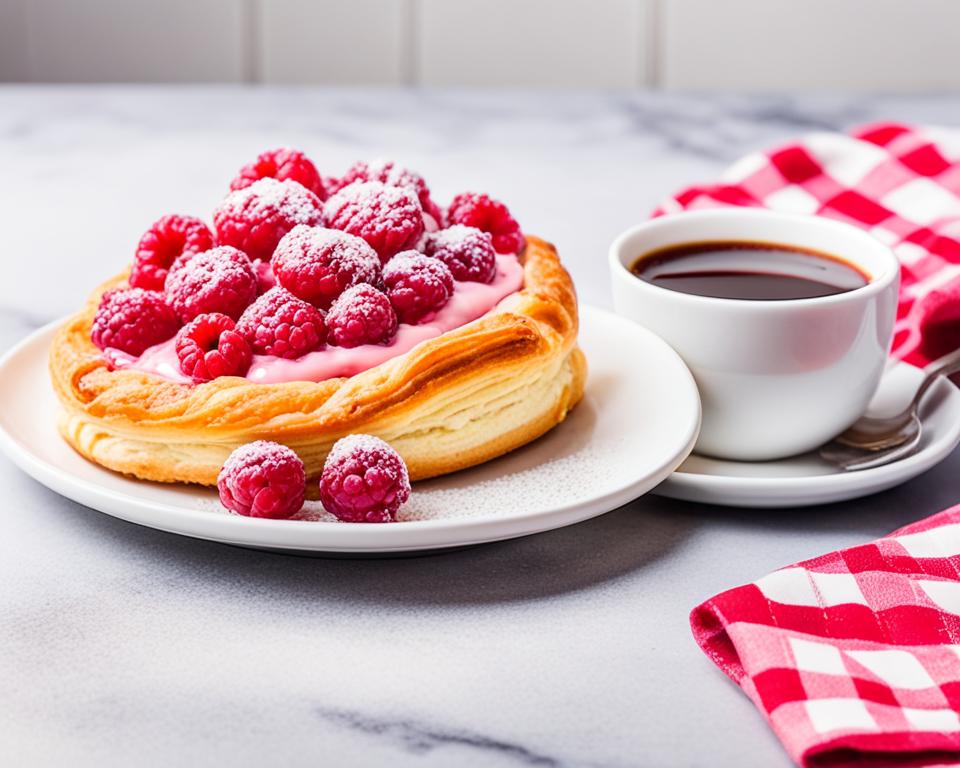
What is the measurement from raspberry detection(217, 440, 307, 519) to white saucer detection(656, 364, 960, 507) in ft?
1.29

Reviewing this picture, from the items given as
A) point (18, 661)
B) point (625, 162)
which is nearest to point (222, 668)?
point (18, 661)

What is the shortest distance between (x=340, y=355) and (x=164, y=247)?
29 cm

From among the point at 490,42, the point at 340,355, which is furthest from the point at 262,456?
the point at 490,42

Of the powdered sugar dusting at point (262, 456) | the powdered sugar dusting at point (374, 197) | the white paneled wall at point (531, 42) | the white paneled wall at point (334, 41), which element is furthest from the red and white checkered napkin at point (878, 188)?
the white paneled wall at point (334, 41)

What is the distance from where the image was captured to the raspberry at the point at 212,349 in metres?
1.22

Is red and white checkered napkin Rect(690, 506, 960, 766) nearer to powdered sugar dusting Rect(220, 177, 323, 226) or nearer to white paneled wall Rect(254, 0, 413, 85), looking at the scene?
powdered sugar dusting Rect(220, 177, 323, 226)

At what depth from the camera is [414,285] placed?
1269 mm

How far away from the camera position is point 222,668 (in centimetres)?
103

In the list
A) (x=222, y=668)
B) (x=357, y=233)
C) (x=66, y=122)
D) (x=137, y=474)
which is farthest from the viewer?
(x=66, y=122)

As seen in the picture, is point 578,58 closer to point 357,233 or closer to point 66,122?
point 66,122

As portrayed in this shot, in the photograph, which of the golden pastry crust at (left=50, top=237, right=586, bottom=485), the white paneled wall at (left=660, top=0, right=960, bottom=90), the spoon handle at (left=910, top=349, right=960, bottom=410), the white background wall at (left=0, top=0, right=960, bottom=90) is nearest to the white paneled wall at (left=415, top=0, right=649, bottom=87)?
the white background wall at (left=0, top=0, right=960, bottom=90)

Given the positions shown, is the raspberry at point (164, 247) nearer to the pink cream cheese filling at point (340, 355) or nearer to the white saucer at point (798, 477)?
the pink cream cheese filling at point (340, 355)

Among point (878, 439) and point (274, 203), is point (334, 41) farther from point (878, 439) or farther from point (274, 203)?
point (878, 439)

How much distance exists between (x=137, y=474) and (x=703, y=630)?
21.8 inches
